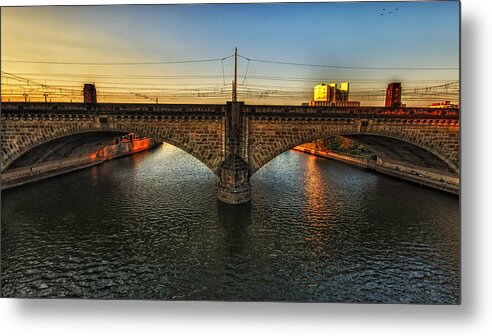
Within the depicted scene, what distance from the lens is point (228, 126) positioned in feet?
51.0

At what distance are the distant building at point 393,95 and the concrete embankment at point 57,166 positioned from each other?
1803 centimetres

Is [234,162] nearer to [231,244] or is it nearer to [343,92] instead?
[231,244]

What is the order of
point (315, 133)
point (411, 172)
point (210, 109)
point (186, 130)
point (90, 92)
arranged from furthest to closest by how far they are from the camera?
point (411, 172)
point (186, 130)
point (210, 109)
point (315, 133)
point (90, 92)

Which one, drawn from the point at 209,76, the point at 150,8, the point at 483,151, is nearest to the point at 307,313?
the point at 483,151

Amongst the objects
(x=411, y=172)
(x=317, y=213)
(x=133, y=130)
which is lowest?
A: (x=317, y=213)

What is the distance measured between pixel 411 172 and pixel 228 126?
14.3m

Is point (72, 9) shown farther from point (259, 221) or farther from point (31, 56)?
point (259, 221)

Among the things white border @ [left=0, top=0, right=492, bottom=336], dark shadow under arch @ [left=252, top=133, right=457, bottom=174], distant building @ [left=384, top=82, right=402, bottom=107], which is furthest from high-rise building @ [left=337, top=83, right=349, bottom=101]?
white border @ [left=0, top=0, right=492, bottom=336]

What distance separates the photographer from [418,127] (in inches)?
569

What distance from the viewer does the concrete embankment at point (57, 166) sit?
18.1 meters

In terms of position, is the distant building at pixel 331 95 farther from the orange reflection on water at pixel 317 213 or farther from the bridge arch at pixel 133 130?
the orange reflection on water at pixel 317 213

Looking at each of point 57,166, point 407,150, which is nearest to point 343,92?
point 407,150

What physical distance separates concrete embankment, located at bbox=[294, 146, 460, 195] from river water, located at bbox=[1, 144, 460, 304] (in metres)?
0.67

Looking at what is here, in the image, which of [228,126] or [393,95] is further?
[228,126]
